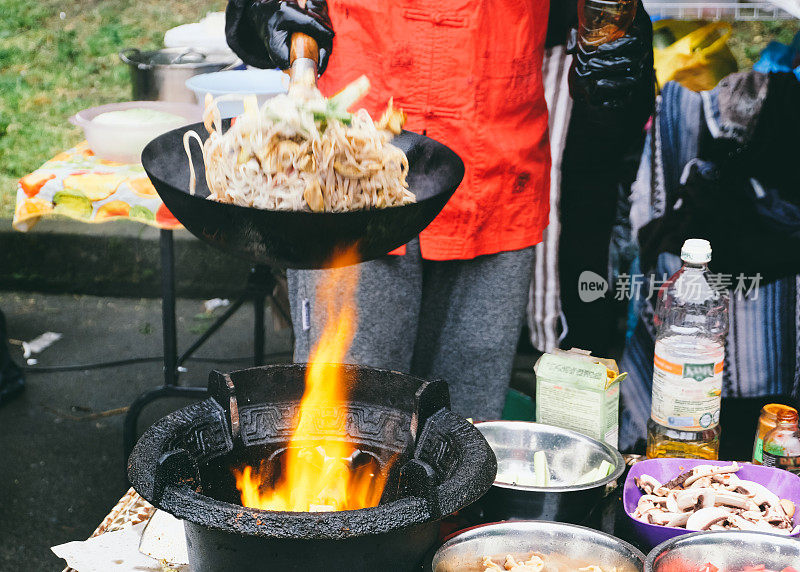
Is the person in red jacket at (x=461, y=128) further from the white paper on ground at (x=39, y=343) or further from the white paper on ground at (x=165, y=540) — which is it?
the white paper on ground at (x=39, y=343)

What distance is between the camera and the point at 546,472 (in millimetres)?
1940

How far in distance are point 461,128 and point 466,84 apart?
12 centimetres

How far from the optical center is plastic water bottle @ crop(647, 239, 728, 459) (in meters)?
1.95

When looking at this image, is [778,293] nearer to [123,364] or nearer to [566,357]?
[566,357]

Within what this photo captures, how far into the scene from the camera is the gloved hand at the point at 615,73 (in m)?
2.26

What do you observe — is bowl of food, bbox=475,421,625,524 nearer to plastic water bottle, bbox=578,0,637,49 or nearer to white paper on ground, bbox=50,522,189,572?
white paper on ground, bbox=50,522,189,572

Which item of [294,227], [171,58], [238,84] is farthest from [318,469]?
[171,58]

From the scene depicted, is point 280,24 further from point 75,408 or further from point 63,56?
point 63,56

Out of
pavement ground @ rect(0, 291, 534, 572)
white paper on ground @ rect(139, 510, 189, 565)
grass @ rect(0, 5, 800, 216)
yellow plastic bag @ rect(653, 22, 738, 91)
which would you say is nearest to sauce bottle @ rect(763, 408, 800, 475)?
white paper on ground @ rect(139, 510, 189, 565)

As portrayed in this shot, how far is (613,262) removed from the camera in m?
3.81

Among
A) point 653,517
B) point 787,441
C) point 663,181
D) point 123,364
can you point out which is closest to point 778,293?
point 663,181

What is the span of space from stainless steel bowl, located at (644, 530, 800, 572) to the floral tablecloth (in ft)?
7.97

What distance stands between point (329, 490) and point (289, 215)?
66 centimetres

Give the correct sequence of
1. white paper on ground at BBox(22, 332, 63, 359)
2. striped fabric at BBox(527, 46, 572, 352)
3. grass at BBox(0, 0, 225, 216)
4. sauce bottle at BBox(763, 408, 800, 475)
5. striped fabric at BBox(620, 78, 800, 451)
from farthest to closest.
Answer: grass at BBox(0, 0, 225, 216), white paper on ground at BBox(22, 332, 63, 359), striped fabric at BBox(527, 46, 572, 352), striped fabric at BBox(620, 78, 800, 451), sauce bottle at BBox(763, 408, 800, 475)
